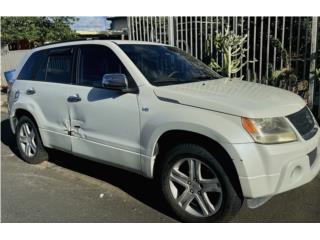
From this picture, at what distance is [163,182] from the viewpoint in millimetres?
3498

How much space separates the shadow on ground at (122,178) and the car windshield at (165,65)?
1317 mm

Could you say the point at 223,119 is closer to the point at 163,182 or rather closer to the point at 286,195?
the point at 163,182

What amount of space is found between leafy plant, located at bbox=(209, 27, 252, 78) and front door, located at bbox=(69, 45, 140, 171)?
3.93 meters

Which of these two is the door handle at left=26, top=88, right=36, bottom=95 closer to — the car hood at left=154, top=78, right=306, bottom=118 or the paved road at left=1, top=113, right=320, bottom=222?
the paved road at left=1, top=113, right=320, bottom=222

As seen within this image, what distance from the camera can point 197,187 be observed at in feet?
10.9

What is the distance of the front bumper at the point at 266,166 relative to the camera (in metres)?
2.90

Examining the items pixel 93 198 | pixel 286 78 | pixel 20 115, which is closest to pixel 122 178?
pixel 93 198

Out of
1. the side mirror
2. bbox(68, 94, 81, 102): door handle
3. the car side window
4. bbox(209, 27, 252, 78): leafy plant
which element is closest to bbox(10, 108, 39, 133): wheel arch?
bbox(68, 94, 81, 102): door handle

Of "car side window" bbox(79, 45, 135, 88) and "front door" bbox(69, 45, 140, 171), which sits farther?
"car side window" bbox(79, 45, 135, 88)

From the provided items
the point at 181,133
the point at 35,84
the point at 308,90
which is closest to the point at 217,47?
the point at 308,90

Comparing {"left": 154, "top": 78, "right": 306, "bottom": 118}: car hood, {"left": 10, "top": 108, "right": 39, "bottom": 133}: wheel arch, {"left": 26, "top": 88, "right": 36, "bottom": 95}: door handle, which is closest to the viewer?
{"left": 154, "top": 78, "right": 306, "bottom": 118}: car hood

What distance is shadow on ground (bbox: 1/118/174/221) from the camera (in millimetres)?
3992

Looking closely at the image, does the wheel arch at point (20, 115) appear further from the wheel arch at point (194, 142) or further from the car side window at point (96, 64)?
the wheel arch at point (194, 142)
